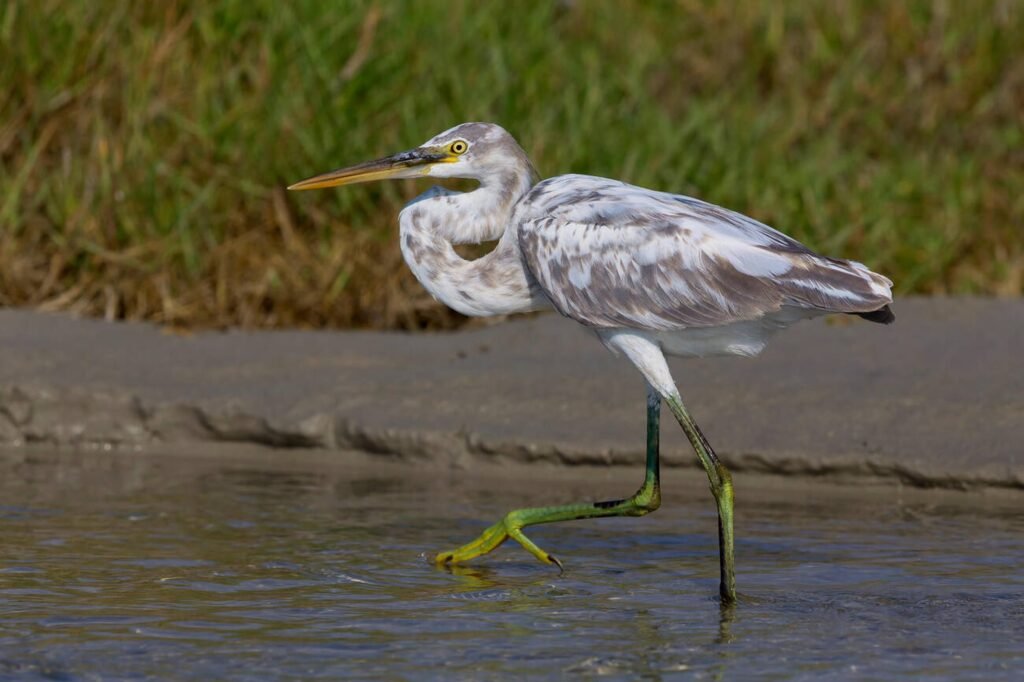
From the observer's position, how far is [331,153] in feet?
26.2

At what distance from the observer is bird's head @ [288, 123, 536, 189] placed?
532cm

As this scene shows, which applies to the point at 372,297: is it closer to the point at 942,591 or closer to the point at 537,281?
the point at 537,281

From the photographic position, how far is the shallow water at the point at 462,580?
4.03 metres

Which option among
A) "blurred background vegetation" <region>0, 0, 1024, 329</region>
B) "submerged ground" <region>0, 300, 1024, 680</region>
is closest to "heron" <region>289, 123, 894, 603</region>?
"submerged ground" <region>0, 300, 1024, 680</region>

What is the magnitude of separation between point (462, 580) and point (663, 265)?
0.99 m

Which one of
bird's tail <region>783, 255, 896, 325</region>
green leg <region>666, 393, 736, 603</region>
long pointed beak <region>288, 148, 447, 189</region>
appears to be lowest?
green leg <region>666, 393, 736, 603</region>

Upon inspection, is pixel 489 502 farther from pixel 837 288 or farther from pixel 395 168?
pixel 837 288

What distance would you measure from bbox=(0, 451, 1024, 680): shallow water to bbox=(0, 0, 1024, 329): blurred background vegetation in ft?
4.19

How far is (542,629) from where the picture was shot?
4340mm

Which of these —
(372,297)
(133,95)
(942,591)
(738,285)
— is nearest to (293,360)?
A: (372,297)

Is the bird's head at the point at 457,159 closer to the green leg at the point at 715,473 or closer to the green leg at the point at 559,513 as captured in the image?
the green leg at the point at 559,513

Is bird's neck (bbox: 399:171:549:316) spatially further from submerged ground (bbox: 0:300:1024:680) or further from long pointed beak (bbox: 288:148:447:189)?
submerged ground (bbox: 0:300:1024:680)

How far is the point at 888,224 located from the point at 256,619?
4.68 meters

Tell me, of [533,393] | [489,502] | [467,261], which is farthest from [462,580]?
[533,393]
